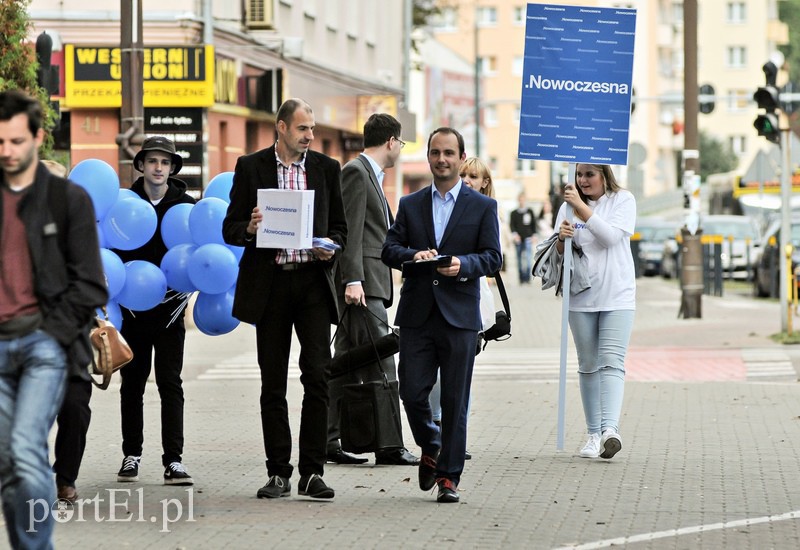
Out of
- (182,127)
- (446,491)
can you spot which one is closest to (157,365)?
(446,491)

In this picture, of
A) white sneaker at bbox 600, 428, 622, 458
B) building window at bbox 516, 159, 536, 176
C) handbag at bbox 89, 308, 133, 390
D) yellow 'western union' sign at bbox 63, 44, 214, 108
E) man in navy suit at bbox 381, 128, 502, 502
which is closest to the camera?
handbag at bbox 89, 308, 133, 390

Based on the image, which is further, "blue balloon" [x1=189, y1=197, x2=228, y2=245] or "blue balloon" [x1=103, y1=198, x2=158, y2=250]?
"blue balloon" [x1=189, y1=197, x2=228, y2=245]

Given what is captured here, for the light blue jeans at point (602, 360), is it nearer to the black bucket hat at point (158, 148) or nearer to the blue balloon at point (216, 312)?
the blue balloon at point (216, 312)

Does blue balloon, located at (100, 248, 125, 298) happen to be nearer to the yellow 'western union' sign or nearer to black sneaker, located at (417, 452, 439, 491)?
black sneaker, located at (417, 452, 439, 491)

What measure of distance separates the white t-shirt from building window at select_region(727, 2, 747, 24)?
118 meters

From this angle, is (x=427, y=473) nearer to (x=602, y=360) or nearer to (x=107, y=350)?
(x=107, y=350)

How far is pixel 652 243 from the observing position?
48875 mm

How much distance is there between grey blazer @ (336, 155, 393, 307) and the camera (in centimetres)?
1005

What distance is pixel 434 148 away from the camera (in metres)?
8.84

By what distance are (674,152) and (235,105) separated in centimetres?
9297

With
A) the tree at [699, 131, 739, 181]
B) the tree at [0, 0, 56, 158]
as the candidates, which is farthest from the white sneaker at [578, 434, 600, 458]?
the tree at [699, 131, 739, 181]

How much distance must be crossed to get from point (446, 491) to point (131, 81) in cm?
903

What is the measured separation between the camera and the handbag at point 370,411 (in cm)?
995

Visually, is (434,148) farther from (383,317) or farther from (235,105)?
(235,105)
